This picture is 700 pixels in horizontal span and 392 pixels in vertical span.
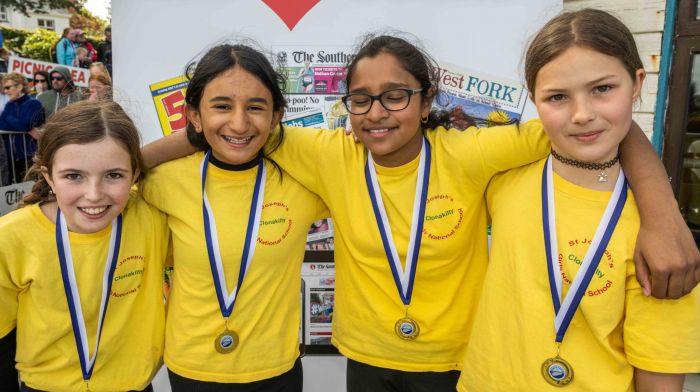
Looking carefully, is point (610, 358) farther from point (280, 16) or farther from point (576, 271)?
point (280, 16)

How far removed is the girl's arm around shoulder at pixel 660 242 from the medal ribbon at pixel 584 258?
6 centimetres

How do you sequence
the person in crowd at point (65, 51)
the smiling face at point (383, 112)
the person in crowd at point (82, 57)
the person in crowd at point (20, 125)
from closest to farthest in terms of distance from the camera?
the smiling face at point (383, 112) → the person in crowd at point (20, 125) → the person in crowd at point (65, 51) → the person in crowd at point (82, 57)

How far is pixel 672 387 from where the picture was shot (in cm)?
146

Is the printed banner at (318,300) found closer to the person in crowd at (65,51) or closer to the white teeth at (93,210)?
the white teeth at (93,210)

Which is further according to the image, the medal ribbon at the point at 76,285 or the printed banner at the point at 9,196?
the printed banner at the point at 9,196

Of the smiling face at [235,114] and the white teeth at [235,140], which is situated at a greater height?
the smiling face at [235,114]

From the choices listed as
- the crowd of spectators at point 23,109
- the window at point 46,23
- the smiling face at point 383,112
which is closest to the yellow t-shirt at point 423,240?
the smiling face at point 383,112

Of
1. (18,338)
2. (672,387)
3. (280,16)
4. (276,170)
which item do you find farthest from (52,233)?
(672,387)

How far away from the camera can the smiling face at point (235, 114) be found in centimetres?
180

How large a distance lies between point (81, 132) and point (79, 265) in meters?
0.45

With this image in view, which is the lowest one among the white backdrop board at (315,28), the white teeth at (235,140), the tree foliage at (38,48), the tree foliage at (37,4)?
the white teeth at (235,140)

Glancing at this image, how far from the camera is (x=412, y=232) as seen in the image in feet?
6.05

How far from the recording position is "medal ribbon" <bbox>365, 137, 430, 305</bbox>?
184 cm

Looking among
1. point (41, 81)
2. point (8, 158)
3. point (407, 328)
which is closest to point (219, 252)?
point (407, 328)
